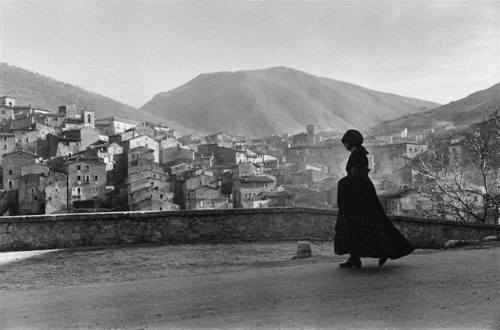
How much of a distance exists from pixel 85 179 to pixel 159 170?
8543 millimetres

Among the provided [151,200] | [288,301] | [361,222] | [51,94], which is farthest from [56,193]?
[51,94]

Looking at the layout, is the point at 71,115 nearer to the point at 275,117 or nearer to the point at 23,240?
the point at 275,117

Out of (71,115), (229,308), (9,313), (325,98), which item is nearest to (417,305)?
(229,308)

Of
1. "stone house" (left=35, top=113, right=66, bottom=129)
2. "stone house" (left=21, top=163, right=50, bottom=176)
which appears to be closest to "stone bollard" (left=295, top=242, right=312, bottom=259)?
"stone house" (left=21, top=163, right=50, bottom=176)

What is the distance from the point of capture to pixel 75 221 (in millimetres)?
13188

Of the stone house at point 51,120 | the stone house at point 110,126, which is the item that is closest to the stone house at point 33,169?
the stone house at point 51,120

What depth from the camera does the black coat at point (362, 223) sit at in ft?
A: 23.6

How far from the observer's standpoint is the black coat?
23.6 feet

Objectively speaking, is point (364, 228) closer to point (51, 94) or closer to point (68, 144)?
point (68, 144)

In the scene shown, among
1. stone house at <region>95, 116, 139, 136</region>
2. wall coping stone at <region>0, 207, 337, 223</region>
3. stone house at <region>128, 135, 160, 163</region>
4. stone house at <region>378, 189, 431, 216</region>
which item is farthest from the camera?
stone house at <region>95, 116, 139, 136</region>

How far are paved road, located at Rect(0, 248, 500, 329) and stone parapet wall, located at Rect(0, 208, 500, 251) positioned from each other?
5.74 meters

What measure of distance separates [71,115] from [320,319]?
8625 cm

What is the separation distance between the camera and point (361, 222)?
23.9 feet

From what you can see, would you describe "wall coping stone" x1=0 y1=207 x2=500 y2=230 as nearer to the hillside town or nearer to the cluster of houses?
the hillside town
